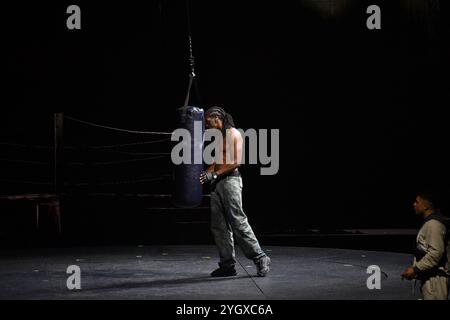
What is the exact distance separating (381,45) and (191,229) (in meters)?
3.81

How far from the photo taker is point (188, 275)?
621 cm

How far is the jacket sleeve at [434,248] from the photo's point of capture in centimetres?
397

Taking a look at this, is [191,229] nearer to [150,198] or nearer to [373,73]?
[150,198]

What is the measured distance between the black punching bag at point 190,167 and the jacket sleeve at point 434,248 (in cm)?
313

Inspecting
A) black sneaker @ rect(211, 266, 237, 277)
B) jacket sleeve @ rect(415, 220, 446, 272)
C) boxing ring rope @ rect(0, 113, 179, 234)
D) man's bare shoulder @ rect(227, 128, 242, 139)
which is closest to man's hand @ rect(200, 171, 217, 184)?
man's bare shoulder @ rect(227, 128, 242, 139)

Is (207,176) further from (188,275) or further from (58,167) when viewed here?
(58,167)

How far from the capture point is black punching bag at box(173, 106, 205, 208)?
679 cm

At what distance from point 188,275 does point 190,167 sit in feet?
3.84

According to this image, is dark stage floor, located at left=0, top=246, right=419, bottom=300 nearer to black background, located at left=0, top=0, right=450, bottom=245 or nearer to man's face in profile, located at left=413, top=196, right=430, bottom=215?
man's face in profile, located at left=413, top=196, right=430, bottom=215

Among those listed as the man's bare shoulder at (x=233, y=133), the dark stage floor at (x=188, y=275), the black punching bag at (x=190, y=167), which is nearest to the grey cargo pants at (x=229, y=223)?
the dark stage floor at (x=188, y=275)

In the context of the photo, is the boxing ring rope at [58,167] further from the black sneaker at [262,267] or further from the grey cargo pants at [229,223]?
the black sneaker at [262,267]

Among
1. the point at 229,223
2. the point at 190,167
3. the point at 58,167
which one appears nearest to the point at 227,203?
the point at 229,223

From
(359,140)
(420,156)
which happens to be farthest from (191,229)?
(420,156)

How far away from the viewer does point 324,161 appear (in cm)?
1078
